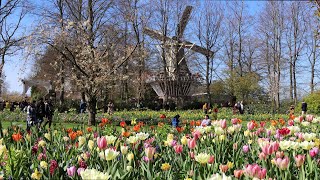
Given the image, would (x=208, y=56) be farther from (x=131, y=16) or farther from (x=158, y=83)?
(x=131, y=16)

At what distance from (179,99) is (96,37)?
1675 centimetres

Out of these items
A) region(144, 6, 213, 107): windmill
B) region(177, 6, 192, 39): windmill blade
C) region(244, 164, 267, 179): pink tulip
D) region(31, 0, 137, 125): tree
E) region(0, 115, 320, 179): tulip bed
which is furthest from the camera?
region(144, 6, 213, 107): windmill

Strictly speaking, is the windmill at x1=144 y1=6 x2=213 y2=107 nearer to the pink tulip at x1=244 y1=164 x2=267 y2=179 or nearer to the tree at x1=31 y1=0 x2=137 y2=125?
the tree at x1=31 y1=0 x2=137 y2=125

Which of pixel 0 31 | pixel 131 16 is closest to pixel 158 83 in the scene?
pixel 0 31

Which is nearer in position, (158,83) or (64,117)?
(64,117)

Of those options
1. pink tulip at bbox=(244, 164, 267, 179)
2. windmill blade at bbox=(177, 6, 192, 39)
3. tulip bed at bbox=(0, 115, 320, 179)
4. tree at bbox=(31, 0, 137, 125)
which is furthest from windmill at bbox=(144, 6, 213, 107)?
pink tulip at bbox=(244, 164, 267, 179)

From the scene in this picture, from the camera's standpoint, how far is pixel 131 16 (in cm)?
1792

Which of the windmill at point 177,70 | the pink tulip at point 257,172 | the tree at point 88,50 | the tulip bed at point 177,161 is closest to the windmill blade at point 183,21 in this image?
the windmill at point 177,70

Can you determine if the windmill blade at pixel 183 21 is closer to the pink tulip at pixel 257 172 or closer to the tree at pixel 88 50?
the tree at pixel 88 50

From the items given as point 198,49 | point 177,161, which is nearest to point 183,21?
point 198,49

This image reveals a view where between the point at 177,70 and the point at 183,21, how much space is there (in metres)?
4.25

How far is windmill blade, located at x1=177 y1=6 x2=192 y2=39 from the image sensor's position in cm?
3186

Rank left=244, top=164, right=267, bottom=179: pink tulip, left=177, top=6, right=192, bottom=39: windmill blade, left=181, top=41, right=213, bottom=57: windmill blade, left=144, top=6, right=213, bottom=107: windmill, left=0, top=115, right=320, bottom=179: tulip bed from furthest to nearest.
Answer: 1. left=181, top=41, right=213, bottom=57: windmill blade
2. left=144, top=6, right=213, bottom=107: windmill
3. left=177, top=6, right=192, bottom=39: windmill blade
4. left=0, top=115, right=320, bottom=179: tulip bed
5. left=244, top=164, right=267, bottom=179: pink tulip

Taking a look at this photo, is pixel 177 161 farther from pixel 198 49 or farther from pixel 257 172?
pixel 198 49
